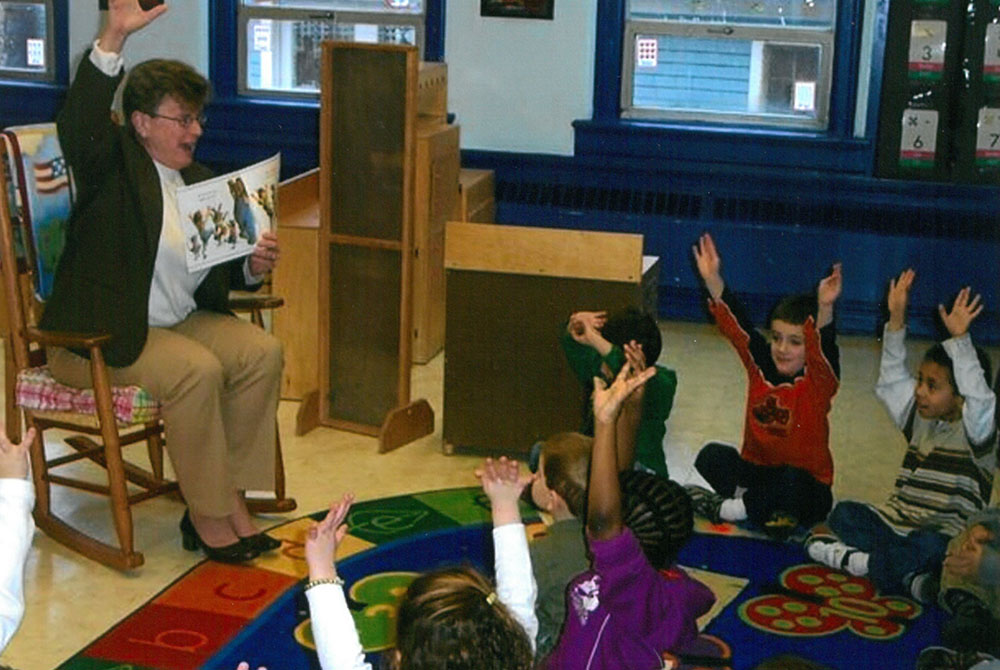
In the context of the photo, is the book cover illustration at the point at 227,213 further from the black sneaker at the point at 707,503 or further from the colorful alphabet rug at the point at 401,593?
the black sneaker at the point at 707,503

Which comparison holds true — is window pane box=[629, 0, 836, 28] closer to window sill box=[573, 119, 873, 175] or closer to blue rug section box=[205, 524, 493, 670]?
window sill box=[573, 119, 873, 175]

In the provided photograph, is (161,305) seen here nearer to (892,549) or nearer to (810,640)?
(810,640)

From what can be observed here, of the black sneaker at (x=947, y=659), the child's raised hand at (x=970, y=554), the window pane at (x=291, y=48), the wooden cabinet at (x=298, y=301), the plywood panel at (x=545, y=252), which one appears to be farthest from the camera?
the window pane at (x=291, y=48)

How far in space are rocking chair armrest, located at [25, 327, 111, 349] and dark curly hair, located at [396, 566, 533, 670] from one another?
1928 millimetres

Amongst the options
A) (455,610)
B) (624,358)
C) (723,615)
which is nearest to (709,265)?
(624,358)

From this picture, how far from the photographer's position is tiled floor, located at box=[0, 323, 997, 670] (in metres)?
3.63

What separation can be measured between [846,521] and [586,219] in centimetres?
257

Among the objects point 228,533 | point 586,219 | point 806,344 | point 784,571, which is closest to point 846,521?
point 784,571

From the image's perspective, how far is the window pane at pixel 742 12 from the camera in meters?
6.30

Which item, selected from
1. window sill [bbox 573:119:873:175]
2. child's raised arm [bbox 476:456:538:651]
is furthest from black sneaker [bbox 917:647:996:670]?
window sill [bbox 573:119:873:175]

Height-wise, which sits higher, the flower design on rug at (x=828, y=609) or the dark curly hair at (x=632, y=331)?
the dark curly hair at (x=632, y=331)

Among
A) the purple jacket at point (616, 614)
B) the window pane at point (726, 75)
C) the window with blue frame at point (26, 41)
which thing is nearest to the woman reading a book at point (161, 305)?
the purple jacket at point (616, 614)

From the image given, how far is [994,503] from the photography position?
157 inches

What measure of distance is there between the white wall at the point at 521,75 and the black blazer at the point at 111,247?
2.78m
